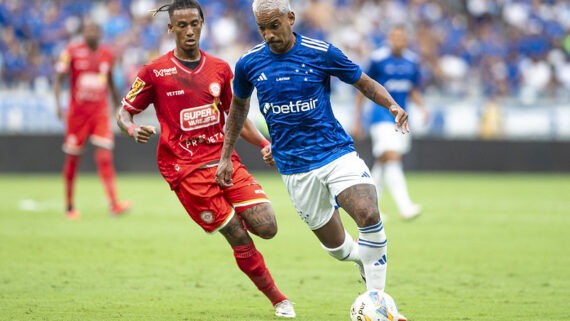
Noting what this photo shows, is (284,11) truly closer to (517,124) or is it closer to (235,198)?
(235,198)

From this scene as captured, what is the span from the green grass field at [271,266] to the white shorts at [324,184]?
84 centimetres

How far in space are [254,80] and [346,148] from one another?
893 millimetres

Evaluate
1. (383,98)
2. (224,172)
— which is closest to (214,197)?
(224,172)

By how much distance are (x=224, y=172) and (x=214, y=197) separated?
29cm

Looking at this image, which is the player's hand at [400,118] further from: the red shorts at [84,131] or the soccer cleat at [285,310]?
the red shorts at [84,131]

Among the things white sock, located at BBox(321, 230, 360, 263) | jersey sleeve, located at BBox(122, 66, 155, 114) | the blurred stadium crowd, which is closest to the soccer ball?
white sock, located at BBox(321, 230, 360, 263)

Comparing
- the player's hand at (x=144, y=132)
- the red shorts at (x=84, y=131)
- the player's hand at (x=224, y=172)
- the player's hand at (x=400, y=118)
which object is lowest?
the red shorts at (x=84, y=131)

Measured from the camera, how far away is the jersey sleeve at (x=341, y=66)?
7070 mm

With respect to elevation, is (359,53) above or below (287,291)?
below

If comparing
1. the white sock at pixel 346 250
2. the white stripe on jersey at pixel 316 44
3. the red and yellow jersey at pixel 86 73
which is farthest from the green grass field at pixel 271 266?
the white stripe on jersey at pixel 316 44

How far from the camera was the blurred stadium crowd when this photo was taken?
25.6 m

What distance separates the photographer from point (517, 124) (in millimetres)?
24766

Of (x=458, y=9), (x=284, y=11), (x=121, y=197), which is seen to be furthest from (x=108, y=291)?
(x=458, y=9)

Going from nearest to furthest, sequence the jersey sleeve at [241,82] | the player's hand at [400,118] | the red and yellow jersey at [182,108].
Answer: the player's hand at [400,118], the jersey sleeve at [241,82], the red and yellow jersey at [182,108]
